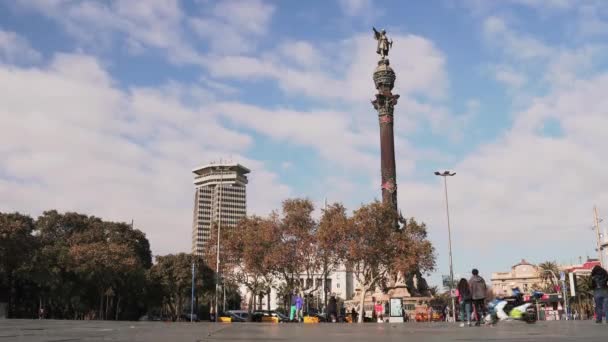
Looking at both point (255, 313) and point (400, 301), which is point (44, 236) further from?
point (400, 301)

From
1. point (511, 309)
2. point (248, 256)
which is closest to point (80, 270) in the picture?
point (248, 256)

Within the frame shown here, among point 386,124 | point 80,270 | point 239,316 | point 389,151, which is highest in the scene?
point 386,124

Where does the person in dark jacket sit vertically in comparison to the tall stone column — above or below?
below

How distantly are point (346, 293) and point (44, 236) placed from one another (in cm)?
10837

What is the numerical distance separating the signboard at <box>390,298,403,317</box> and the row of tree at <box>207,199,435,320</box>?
798 cm

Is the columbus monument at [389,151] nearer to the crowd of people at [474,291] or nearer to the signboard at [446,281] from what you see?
the signboard at [446,281]

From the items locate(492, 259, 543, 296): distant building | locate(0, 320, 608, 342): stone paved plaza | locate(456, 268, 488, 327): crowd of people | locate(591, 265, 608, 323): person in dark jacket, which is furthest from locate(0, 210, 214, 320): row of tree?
locate(492, 259, 543, 296): distant building

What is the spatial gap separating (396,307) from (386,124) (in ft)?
86.2

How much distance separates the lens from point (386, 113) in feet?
195

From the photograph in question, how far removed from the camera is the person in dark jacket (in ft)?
53.1

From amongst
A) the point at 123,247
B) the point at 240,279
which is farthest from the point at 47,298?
the point at 240,279

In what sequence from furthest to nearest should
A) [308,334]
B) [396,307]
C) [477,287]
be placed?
[396,307] → [477,287] → [308,334]

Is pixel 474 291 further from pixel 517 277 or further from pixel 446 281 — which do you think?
pixel 517 277

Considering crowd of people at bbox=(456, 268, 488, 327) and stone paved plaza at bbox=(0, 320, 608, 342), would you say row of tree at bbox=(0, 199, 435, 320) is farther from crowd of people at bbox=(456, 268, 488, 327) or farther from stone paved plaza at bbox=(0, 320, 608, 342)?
stone paved plaza at bbox=(0, 320, 608, 342)
